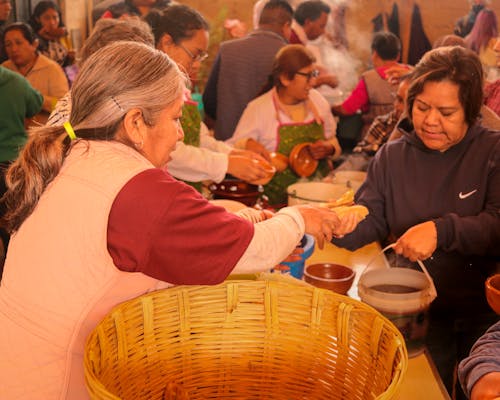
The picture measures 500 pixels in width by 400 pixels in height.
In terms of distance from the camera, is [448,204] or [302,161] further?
[302,161]

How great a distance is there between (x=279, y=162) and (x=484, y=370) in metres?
2.12

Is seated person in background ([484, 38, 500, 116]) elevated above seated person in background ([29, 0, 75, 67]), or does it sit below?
above

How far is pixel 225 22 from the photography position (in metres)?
6.39

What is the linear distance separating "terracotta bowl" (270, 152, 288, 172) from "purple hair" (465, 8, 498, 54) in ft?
5.16

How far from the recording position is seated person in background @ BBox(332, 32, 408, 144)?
482 centimetres

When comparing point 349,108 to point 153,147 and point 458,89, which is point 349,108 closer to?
point 458,89

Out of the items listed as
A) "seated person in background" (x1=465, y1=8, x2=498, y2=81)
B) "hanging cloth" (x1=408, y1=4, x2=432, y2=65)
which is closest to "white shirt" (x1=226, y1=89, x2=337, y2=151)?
"seated person in background" (x1=465, y1=8, x2=498, y2=81)

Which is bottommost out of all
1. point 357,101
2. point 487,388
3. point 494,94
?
point 357,101

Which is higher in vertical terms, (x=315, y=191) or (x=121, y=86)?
(x=121, y=86)

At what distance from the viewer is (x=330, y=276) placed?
2.06 m

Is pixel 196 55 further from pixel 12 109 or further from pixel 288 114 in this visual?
pixel 12 109

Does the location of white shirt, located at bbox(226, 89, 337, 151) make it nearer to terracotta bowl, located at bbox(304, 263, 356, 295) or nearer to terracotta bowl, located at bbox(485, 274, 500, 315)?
terracotta bowl, located at bbox(304, 263, 356, 295)

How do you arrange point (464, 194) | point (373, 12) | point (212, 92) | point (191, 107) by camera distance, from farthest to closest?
point (373, 12), point (212, 92), point (191, 107), point (464, 194)

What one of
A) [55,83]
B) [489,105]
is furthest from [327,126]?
[55,83]
